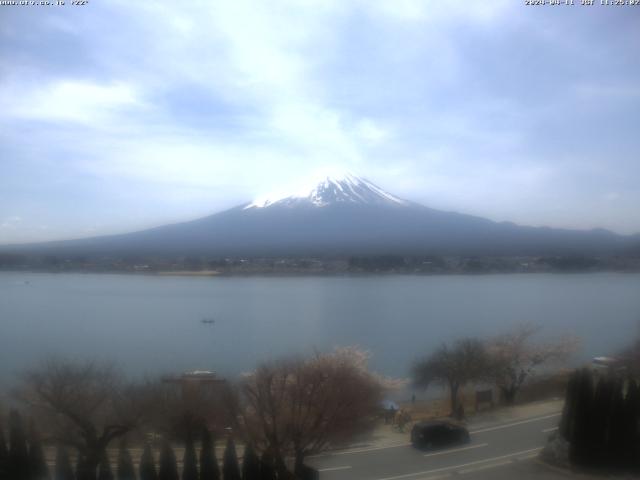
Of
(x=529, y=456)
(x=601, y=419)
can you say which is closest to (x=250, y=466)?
(x=529, y=456)

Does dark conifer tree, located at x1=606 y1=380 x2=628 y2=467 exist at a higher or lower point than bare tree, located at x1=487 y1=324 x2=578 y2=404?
lower

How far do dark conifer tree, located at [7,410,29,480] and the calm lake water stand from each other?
2.57 ft

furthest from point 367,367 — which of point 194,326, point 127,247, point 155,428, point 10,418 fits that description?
point 127,247

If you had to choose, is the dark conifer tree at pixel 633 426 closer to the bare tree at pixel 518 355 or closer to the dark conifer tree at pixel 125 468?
the bare tree at pixel 518 355

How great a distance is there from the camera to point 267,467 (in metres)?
3.21

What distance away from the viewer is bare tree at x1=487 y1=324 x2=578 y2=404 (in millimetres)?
4777

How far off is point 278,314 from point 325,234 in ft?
15.2

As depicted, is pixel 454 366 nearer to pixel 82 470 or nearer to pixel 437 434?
pixel 437 434

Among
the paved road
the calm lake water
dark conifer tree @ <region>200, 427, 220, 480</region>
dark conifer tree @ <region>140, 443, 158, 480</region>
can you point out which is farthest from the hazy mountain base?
dark conifer tree @ <region>200, 427, 220, 480</region>

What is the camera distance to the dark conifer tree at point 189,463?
3105 mm

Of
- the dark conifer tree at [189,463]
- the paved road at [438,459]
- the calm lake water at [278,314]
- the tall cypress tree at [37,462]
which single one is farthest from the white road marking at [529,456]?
the tall cypress tree at [37,462]

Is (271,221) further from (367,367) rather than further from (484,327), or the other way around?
(367,367)

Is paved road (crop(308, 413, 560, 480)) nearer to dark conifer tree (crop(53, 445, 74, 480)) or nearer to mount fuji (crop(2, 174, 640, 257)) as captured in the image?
dark conifer tree (crop(53, 445, 74, 480))

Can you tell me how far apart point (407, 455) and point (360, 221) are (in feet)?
26.8
